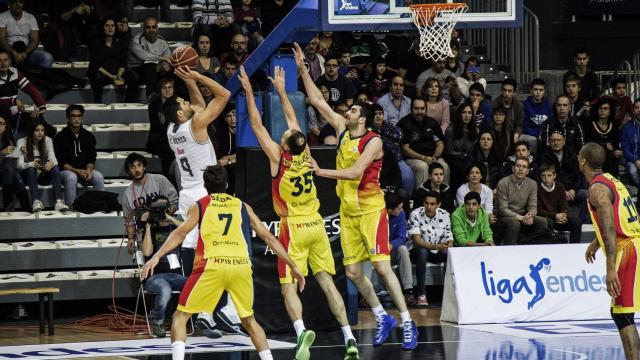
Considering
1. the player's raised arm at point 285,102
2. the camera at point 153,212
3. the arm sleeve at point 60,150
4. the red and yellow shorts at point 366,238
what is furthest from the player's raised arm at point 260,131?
the arm sleeve at point 60,150

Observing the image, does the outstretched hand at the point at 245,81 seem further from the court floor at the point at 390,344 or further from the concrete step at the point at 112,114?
the concrete step at the point at 112,114

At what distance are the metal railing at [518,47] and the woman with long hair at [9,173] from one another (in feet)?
28.7

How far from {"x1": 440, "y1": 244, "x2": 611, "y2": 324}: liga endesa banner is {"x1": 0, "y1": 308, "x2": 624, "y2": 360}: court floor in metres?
0.29

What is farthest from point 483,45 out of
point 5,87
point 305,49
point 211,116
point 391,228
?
point 211,116

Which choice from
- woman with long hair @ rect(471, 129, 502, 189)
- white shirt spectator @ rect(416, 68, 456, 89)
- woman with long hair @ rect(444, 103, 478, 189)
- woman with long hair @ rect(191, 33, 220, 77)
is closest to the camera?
woman with long hair @ rect(471, 129, 502, 189)

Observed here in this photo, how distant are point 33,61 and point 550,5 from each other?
10535 millimetres

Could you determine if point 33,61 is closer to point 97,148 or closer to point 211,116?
point 97,148

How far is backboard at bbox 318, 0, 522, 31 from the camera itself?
40.5 feet

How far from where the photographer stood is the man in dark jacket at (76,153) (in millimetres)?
15938

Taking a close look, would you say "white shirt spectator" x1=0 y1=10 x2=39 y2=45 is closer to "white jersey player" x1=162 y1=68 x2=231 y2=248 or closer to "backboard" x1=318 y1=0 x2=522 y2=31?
"white jersey player" x1=162 y1=68 x2=231 y2=248

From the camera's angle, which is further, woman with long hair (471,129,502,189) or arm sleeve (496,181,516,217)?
woman with long hair (471,129,502,189)

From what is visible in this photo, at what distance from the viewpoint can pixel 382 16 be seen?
12.6 metres

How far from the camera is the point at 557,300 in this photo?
14.3m

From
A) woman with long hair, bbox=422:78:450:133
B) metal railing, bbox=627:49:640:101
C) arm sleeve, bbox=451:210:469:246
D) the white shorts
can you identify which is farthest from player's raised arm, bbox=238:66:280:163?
metal railing, bbox=627:49:640:101
